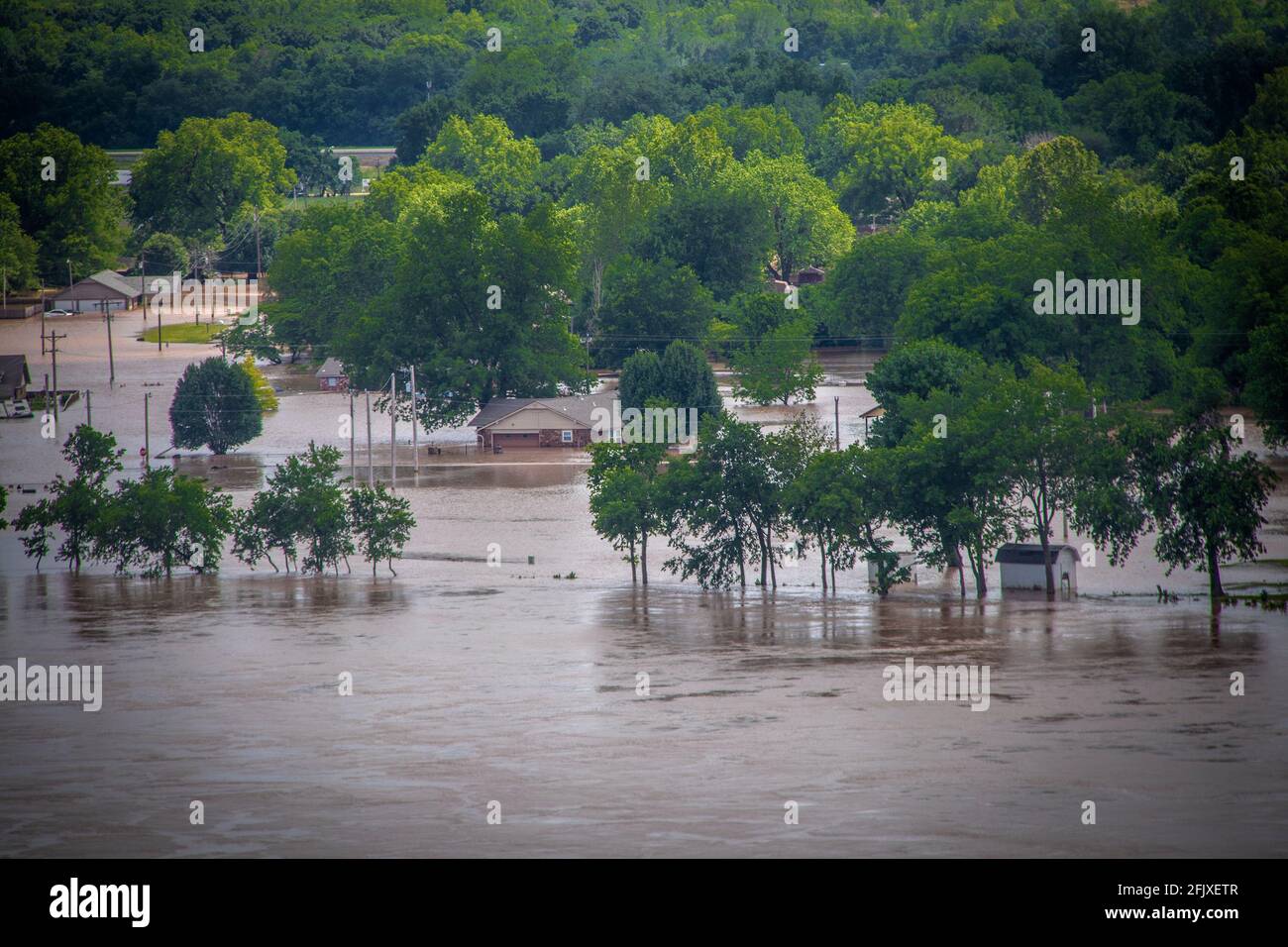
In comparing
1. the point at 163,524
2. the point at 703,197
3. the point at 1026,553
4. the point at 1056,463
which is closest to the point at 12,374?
the point at 703,197

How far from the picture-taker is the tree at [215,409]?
69.4 m

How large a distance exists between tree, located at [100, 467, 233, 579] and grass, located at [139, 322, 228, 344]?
136ft

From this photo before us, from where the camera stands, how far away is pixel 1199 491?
4334 centimetres

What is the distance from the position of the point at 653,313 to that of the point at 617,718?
159 ft

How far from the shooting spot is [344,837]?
29469 mm

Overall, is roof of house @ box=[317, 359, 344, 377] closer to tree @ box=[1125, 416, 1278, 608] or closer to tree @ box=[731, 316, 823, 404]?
tree @ box=[731, 316, 823, 404]

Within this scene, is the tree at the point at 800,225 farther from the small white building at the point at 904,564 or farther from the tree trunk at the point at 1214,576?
the tree trunk at the point at 1214,576

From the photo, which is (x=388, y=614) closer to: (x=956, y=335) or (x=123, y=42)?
(x=956, y=335)

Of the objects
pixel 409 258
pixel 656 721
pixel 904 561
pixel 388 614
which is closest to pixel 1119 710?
pixel 656 721

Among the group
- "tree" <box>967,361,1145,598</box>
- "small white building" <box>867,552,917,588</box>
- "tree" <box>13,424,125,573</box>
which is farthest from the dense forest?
"tree" <box>13,424,125,573</box>

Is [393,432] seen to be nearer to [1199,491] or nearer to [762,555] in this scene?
[762,555]

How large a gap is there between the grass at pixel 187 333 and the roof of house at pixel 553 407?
69.0 ft

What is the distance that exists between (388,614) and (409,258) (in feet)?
118

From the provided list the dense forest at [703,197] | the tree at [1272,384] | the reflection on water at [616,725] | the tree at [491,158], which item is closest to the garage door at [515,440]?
the dense forest at [703,197]
